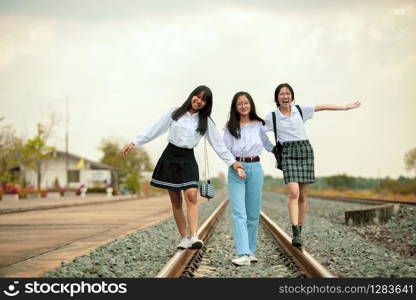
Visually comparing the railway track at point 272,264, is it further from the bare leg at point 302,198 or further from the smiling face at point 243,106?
the smiling face at point 243,106

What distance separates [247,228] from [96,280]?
6.30 feet

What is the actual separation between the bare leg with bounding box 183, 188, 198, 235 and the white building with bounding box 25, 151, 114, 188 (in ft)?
146

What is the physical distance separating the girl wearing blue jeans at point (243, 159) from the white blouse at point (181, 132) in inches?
7.5

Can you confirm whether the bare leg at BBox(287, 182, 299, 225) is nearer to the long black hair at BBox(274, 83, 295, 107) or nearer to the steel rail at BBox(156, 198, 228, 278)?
the long black hair at BBox(274, 83, 295, 107)

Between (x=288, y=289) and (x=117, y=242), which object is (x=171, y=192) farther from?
(x=288, y=289)

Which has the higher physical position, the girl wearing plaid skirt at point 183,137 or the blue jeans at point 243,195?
the girl wearing plaid skirt at point 183,137

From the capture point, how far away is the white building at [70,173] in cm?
4991

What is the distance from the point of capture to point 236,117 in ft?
16.5

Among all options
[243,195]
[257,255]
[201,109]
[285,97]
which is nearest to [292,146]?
[285,97]

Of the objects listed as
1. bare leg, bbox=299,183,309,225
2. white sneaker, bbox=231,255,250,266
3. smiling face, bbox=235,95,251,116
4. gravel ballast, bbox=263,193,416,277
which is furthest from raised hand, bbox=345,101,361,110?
white sneaker, bbox=231,255,250,266

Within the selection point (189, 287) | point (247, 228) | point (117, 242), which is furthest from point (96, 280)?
point (117, 242)

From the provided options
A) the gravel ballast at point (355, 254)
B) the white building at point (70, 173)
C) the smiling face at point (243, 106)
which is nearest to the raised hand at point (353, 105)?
the smiling face at point (243, 106)

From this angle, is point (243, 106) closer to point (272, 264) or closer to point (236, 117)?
point (236, 117)

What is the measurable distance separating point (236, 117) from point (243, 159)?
442 millimetres
